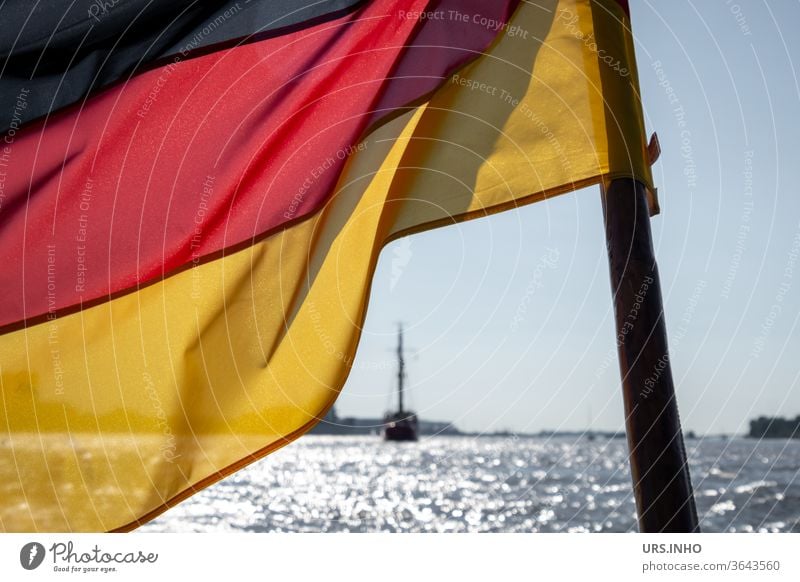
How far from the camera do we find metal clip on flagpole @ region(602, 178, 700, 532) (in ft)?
8.98

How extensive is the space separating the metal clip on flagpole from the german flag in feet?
1.92

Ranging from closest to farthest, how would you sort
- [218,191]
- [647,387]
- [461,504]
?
[647,387], [218,191], [461,504]

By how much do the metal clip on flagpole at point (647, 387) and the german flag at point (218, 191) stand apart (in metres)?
0.59

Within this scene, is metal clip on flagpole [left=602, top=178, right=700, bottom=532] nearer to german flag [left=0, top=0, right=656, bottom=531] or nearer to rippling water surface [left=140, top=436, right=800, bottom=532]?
german flag [left=0, top=0, right=656, bottom=531]

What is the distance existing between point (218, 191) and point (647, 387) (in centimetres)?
195

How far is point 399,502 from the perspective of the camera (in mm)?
42312

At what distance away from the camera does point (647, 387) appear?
2781mm

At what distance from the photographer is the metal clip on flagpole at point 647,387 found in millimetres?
2736

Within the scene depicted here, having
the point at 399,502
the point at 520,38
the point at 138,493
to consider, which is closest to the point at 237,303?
the point at 138,493

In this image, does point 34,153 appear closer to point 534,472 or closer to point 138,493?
point 138,493
